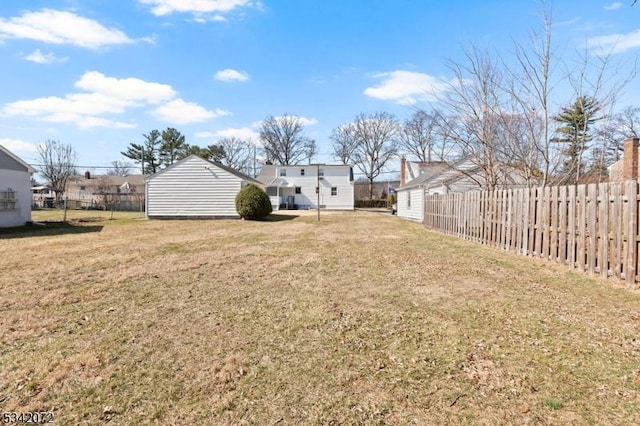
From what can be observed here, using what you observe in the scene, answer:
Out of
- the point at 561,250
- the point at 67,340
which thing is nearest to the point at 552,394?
the point at 67,340

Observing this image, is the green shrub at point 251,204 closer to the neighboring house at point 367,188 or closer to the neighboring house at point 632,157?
the neighboring house at point 632,157

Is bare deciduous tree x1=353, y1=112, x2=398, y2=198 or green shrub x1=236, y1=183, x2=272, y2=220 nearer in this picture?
green shrub x1=236, y1=183, x2=272, y2=220

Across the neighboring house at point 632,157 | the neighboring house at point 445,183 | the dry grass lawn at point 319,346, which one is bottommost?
the dry grass lawn at point 319,346

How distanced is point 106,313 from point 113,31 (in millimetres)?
10554

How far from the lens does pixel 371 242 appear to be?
423 inches

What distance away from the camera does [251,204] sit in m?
19.6

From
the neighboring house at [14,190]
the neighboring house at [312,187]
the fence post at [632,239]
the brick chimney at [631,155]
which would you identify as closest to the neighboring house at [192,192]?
the neighboring house at [14,190]

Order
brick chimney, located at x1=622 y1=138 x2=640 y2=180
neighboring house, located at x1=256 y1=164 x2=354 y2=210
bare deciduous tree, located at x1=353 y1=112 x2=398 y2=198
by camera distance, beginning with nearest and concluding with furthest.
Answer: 1. brick chimney, located at x1=622 y1=138 x2=640 y2=180
2. neighboring house, located at x1=256 y1=164 x2=354 y2=210
3. bare deciduous tree, located at x1=353 y1=112 x2=398 y2=198

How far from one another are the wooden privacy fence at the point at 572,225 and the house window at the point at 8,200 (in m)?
19.2

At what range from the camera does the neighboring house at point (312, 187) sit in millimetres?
37469

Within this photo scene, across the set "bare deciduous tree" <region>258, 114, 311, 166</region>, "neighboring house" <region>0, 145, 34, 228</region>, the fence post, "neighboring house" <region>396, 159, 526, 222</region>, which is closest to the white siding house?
"neighboring house" <region>396, 159, 526, 222</region>

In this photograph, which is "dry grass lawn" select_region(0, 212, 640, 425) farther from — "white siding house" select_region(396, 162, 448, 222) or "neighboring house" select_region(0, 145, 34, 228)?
"white siding house" select_region(396, 162, 448, 222)

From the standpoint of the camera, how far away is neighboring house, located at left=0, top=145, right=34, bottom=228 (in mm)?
15016

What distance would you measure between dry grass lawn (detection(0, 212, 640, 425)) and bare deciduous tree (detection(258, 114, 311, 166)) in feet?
160
